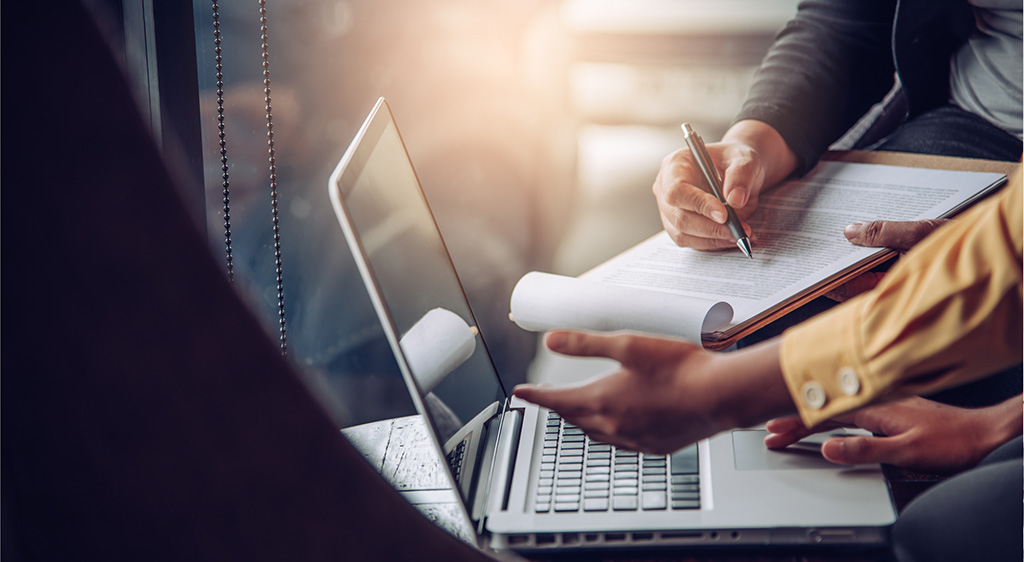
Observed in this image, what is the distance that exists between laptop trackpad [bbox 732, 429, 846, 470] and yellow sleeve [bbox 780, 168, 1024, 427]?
0.14 metres

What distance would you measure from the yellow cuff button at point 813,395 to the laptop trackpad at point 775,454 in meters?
0.14

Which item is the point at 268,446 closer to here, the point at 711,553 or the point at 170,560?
the point at 170,560

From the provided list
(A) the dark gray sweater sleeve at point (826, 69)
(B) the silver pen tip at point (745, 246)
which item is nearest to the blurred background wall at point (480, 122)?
(A) the dark gray sweater sleeve at point (826, 69)

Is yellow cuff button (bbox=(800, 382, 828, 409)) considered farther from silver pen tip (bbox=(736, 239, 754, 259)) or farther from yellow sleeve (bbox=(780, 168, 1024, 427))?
silver pen tip (bbox=(736, 239, 754, 259))

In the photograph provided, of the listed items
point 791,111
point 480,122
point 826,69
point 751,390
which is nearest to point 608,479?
point 751,390

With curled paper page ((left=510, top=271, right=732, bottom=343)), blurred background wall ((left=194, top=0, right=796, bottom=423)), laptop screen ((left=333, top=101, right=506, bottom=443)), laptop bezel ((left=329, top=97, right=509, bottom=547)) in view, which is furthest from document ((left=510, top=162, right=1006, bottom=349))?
blurred background wall ((left=194, top=0, right=796, bottom=423))

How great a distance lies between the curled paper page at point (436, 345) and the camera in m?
0.47

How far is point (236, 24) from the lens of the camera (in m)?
1.06

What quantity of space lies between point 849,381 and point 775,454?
18 cm

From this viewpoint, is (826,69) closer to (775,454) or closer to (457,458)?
(775,454)

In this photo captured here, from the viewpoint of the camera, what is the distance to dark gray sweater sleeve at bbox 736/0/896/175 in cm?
100

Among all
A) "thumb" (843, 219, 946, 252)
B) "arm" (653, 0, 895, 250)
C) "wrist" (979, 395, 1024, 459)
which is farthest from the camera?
"arm" (653, 0, 895, 250)

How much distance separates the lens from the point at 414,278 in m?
0.56

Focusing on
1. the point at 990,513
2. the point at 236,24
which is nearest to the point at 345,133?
the point at 236,24
